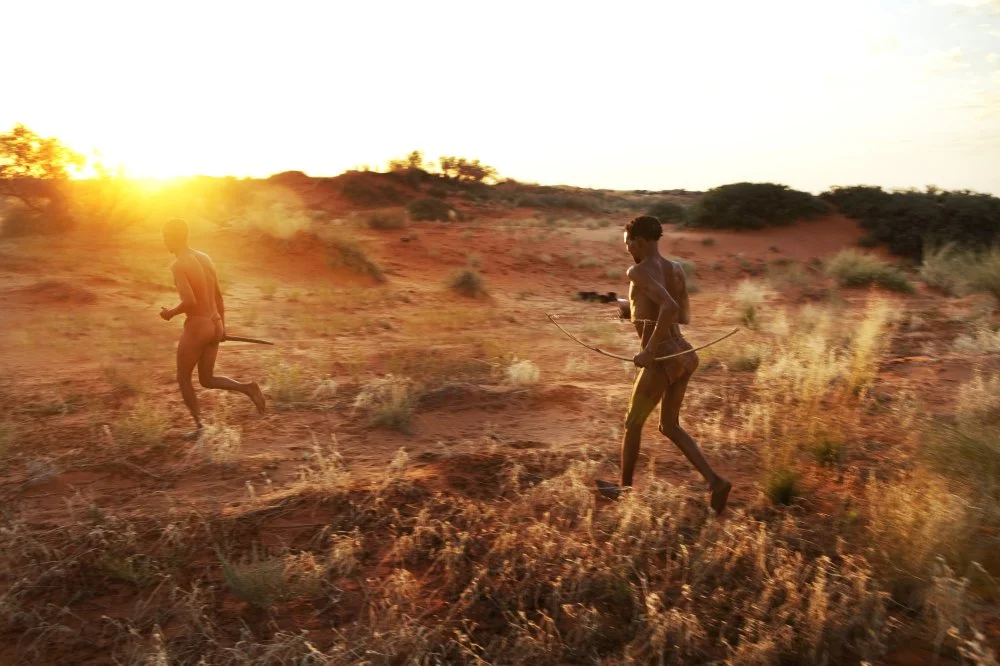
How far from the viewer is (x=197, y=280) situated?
573 centimetres

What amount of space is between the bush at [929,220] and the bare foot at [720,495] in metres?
26.5

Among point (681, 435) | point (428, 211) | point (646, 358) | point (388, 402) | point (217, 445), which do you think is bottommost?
point (217, 445)

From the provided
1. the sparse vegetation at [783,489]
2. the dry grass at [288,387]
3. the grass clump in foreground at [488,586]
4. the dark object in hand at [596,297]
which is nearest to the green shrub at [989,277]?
the dark object in hand at [596,297]

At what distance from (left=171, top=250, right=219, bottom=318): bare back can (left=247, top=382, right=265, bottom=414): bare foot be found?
0.86 metres

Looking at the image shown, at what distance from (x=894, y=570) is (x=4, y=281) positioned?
16.2 meters

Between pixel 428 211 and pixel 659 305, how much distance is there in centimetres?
2864

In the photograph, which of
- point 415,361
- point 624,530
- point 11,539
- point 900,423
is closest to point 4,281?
point 415,361

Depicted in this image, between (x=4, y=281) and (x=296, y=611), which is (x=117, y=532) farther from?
(x=4, y=281)

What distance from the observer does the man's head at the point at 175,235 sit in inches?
222

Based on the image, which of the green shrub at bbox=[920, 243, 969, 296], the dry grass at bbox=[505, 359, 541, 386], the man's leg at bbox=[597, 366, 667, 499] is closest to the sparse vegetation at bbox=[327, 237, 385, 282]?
the dry grass at bbox=[505, 359, 541, 386]

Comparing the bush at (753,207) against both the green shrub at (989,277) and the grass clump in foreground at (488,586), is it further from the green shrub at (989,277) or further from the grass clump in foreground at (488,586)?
the grass clump in foreground at (488,586)

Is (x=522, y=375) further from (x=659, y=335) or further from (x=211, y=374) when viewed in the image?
(x=659, y=335)

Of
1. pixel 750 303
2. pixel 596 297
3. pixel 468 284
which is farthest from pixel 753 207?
pixel 468 284

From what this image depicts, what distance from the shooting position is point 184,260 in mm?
5688
